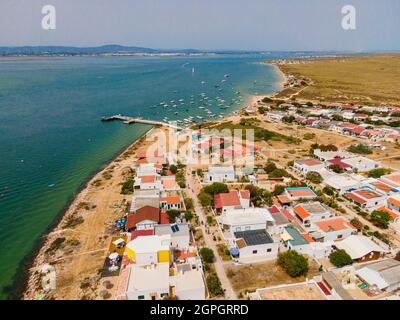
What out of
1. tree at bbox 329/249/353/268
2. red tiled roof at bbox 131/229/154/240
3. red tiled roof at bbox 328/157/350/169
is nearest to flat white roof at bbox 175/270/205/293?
red tiled roof at bbox 131/229/154/240

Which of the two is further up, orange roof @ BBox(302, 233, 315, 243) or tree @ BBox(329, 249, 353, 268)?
orange roof @ BBox(302, 233, 315, 243)

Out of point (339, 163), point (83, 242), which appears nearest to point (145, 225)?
point (83, 242)

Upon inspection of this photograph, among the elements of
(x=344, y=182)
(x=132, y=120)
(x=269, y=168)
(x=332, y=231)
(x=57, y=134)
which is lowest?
(x=332, y=231)

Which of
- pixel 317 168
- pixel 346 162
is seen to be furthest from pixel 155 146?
pixel 346 162

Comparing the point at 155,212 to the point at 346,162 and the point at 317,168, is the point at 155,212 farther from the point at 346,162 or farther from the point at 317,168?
the point at 346,162

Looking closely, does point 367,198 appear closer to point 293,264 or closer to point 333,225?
point 333,225

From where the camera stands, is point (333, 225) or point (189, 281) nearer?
point (189, 281)

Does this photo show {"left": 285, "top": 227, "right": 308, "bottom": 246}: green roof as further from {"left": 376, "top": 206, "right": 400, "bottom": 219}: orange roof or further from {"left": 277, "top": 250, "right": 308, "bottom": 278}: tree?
{"left": 376, "top": 206, "right": 400, "bottom": 219}: orange roof

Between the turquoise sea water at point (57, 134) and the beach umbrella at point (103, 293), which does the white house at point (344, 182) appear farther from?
the turquoise sea water at point (57, 134)
